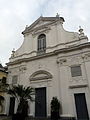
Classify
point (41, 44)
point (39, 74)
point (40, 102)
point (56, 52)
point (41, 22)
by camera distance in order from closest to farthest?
point (40, 102), point (56, 52), point (39, 74), point (41, 44), point (41, 22)

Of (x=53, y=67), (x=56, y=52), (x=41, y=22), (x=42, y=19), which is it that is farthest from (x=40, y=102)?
(x=42, y=19)

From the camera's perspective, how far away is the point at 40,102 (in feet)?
46.7

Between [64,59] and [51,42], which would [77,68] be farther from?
[51,42]

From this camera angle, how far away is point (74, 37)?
593 inches

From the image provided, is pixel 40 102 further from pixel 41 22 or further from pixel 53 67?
pixel 41 22

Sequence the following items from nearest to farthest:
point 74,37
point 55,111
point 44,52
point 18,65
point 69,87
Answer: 1. point 55,111
2. point 69,87
3. point 74,37
4. point 44,52
5. point 18,65

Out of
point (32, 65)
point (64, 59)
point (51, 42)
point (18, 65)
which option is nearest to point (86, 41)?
point (64, 59)

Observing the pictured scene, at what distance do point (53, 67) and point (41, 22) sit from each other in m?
7.47

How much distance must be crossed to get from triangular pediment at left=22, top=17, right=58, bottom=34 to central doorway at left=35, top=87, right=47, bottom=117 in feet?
29.1

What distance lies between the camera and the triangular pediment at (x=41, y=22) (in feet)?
57.4

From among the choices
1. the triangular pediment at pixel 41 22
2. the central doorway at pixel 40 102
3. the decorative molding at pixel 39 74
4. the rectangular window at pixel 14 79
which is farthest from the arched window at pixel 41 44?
the central doorway at pixel 40 102

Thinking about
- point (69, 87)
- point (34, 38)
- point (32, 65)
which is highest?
point (34, 38)

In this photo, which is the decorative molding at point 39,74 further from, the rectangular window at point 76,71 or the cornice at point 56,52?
the rectangular window at point 76,71

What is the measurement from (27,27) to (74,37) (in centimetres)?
781
